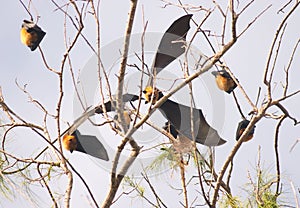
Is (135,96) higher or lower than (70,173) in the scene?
higher

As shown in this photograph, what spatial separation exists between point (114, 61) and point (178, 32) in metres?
0.15

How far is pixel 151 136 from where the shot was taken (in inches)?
43.6

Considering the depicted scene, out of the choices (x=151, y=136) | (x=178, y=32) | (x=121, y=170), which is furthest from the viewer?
(x=151, y=136)

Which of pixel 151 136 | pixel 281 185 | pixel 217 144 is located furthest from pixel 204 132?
pixel 281 185

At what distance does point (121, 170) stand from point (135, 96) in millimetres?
186

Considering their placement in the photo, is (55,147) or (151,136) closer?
(55,147)

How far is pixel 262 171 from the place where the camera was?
1137mm

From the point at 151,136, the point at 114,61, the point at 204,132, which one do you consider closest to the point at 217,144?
the point at 204,132

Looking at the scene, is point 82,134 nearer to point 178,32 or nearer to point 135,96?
point 135,96

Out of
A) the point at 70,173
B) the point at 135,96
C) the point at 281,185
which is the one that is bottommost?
the point at 70,173

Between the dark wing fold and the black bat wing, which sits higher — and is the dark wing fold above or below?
above

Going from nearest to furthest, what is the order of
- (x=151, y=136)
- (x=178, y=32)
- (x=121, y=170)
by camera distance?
(x=121, y=170), (x=178, y=32), (x=151, y=136)

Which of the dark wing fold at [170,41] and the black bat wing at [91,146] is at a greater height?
the dark wing fold at [170,41]

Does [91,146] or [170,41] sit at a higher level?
[170,41]
